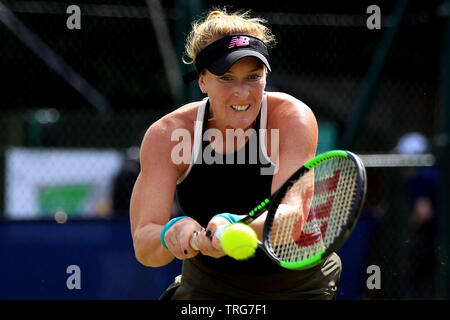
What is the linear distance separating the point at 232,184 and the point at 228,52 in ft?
1.57

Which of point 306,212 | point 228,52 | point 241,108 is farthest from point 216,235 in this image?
point 228,52

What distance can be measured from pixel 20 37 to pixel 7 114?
6.18ft

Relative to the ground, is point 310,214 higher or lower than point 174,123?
lower

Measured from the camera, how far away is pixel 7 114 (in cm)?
706

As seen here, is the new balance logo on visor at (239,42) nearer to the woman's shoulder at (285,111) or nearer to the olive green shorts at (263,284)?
the woman's shoulder at (285,111)

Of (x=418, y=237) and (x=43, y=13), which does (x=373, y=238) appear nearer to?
(x=418, y=237)

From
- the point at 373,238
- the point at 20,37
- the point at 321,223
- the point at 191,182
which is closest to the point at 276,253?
the point at 321,223

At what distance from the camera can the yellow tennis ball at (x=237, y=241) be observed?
6.66ft

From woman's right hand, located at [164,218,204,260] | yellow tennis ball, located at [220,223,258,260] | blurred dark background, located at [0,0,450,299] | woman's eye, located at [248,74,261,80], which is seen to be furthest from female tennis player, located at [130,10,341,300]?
blurred dark background, located at [0,0,450,299]

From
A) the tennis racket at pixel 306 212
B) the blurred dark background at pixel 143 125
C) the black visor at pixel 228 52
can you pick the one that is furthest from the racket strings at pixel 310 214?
the blurred dark background at pixel 143 125

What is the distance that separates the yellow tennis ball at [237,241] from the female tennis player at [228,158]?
1.07 ft

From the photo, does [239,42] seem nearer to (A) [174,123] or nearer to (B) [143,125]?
(A) [174,123]

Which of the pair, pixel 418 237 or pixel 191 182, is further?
pixel 418 237

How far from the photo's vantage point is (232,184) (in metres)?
2.57
